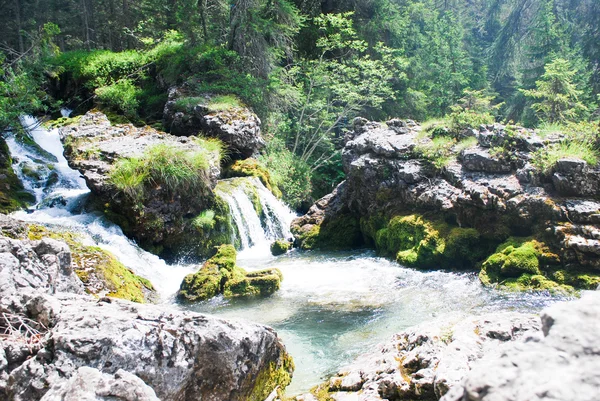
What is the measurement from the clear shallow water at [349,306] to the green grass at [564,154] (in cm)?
285

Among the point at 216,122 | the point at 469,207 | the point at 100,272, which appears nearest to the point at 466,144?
the point at 469,207

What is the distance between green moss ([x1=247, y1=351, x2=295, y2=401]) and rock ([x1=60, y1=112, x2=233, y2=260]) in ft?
21.1

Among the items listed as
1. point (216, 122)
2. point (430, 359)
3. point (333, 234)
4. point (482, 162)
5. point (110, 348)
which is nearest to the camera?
point (110, 348)

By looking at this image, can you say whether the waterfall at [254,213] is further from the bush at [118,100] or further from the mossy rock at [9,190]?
the bush at [118,100]

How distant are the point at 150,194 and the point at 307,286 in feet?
14.8

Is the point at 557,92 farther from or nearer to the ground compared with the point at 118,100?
farther from the ground

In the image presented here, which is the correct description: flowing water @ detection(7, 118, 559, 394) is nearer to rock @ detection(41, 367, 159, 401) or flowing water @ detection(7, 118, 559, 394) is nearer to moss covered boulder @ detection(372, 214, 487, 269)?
moss covered boulder @ detection(372, 214, 487, 269)

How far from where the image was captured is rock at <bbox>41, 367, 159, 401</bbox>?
2105 millimetres

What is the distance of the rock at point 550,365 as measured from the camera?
120 cm

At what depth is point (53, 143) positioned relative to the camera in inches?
561

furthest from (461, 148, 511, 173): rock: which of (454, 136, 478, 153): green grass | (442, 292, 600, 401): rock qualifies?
(442, 292, 600, 401): rock

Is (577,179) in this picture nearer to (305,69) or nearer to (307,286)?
(307,286)

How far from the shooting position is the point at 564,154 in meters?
8.85

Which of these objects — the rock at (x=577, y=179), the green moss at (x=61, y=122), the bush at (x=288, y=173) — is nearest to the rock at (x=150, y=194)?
the green moss at (x=61, y=122)
